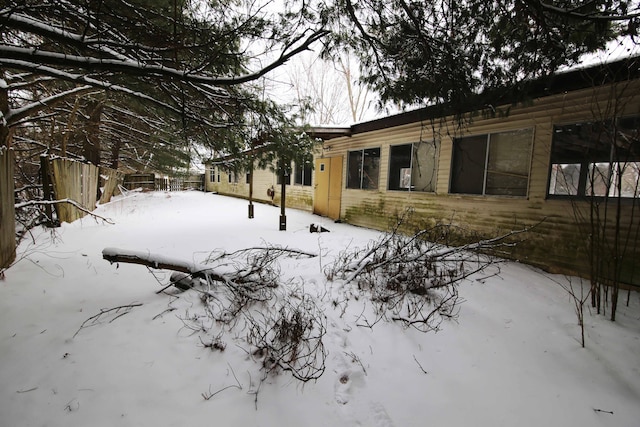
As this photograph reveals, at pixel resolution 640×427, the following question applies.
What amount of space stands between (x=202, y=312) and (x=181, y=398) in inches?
40.1

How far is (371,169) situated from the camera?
825 cm

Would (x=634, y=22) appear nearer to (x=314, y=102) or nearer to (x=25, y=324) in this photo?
(x=314, y=102)

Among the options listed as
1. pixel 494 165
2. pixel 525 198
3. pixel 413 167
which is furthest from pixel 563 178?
pixel 413 167

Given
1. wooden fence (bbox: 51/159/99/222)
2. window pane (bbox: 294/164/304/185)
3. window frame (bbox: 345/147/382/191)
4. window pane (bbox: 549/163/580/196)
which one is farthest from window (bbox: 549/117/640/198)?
wooden fence (bbox: 51/159/99/222)

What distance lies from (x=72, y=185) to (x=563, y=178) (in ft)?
34.9

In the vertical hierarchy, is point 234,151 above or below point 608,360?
above

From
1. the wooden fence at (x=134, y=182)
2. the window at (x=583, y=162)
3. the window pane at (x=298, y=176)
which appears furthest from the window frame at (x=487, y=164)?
the wooden fence at (x=134, y=182)

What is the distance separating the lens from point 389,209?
7523 millimetres

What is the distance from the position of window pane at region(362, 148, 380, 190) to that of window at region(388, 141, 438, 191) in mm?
616

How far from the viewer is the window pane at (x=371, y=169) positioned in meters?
8.06

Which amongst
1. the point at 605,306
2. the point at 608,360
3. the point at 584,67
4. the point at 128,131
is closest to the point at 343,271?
the point at 608,360

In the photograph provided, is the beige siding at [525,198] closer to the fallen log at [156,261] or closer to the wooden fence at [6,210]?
the fallen log at [156,261]

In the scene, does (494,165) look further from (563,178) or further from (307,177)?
(307,177)

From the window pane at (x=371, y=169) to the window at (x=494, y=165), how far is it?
8.10ft
